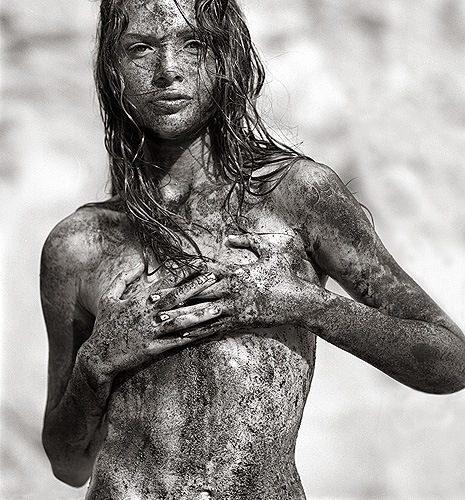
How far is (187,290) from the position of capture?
1338 mm

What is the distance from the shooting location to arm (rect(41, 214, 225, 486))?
135cm

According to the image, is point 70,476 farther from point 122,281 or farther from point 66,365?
point 122,281

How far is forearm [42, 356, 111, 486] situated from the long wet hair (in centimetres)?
18

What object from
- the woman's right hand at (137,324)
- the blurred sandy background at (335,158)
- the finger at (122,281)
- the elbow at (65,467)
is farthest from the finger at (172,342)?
the blurred sandy background at (335,158)

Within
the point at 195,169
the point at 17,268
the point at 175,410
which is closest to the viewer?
the point at 175,410

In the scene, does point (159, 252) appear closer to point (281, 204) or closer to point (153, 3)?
point (281, 204)

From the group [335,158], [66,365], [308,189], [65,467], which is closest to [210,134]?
[308,189]

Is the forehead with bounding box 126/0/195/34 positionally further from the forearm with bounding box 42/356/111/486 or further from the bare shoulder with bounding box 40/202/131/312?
the forearm with bounding box 42/356/111/486

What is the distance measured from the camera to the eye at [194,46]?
55.9 inches

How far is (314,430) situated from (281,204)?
1526 millimetres

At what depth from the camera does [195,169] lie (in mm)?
1486

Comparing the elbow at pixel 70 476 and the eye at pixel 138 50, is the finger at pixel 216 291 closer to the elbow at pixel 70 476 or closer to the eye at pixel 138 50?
the eye at pixel 138 50

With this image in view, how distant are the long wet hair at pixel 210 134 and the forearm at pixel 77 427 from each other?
0.18 metres

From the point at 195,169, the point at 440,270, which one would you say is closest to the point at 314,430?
the point at 440,270
